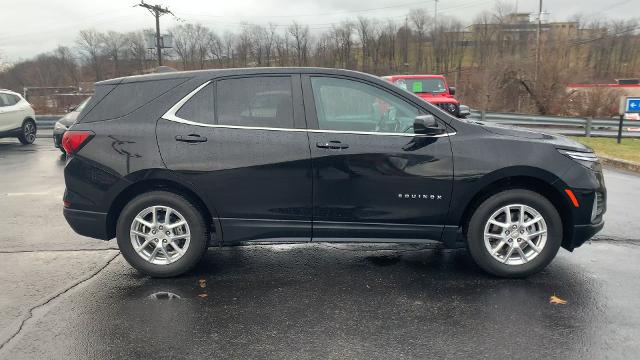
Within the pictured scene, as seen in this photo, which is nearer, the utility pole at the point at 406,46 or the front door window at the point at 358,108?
the front door window at the point at 358,108

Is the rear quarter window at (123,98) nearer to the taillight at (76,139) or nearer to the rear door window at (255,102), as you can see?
the taillight at (76,139)

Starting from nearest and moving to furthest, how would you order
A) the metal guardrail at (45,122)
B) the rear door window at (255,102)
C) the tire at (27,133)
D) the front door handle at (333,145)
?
1. the front door handle at (333,145)
2. the rear door window at (255,102)
3. the tire at (27,133)
4. the metal guardrail at (45,122)

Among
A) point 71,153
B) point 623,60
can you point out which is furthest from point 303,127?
point 623,60

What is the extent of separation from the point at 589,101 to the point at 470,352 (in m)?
26.8

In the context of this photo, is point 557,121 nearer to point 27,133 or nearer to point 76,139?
point 27,133

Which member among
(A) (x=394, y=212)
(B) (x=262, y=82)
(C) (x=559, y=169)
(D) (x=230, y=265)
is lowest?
(D) (x=230, y=265)

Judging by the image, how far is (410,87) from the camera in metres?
15.4

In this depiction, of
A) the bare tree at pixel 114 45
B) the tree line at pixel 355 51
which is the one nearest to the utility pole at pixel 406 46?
the tree line at pixel 355 51

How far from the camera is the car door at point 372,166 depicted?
4004 mm

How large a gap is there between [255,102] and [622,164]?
9717mm

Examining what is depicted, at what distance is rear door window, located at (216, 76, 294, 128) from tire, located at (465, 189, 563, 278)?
1831 millimetres

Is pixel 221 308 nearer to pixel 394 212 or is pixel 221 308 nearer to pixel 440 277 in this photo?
pixel 394 212

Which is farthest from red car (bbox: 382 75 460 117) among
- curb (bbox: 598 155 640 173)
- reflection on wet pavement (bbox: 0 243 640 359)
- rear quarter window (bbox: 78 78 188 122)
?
rear quarter window (bbox: 78 78 188 122)

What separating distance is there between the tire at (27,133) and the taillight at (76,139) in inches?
492
